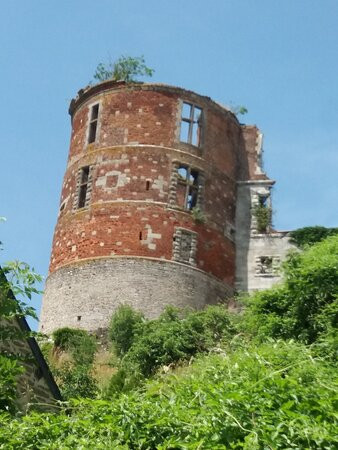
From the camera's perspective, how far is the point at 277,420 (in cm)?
828

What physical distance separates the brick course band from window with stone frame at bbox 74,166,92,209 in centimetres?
261

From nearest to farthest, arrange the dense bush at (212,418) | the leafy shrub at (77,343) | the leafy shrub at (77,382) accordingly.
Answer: the dense bush at (212,418)
the leafy shrub at (77,382)
the leafy shrub at (77,343)

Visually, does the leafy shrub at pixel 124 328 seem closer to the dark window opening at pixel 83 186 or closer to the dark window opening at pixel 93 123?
the dark window opening at pixel 83 186

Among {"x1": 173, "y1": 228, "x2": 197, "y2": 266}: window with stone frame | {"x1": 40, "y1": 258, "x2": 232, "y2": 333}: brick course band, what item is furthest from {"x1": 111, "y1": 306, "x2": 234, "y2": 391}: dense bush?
{"x1": 173, "y1": 228, "x2": 197, "y2": 266}: window with stone frame

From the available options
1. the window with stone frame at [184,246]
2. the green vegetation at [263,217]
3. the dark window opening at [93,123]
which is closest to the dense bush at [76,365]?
the window with stone frame at [184,246]

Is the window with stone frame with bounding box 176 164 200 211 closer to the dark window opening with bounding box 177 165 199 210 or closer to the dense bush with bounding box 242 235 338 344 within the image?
the dark window opening with bounding box 177 165 199 210

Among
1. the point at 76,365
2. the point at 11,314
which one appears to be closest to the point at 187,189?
the point at 76,365

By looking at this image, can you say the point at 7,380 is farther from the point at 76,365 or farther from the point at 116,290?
the point at 116,290

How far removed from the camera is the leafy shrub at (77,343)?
2364 centimetres

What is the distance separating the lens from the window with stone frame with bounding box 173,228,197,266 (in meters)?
28.7

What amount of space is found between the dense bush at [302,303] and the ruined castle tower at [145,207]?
25.0ft

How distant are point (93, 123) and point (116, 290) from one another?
292 inches

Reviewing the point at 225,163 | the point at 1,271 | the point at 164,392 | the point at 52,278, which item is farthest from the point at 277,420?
the point at 225,163

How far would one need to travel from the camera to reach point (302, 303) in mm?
19219
